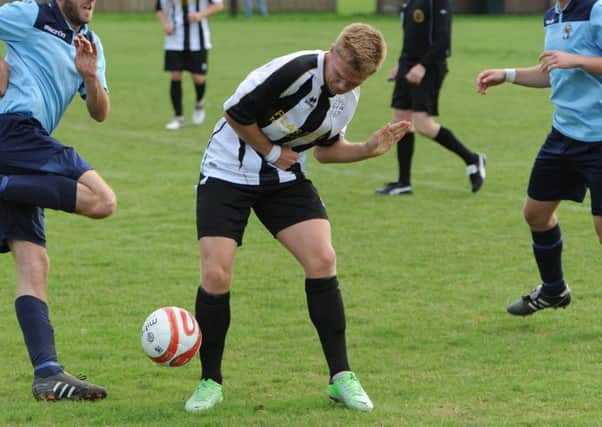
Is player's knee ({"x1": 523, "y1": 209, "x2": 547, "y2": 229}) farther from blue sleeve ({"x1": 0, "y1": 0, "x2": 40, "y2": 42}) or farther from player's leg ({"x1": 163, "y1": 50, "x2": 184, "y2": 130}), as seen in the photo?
player's leg ({"x1": 163, "y1": 50, "x2": 184, "y2": 130})

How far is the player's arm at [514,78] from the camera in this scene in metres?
7.42

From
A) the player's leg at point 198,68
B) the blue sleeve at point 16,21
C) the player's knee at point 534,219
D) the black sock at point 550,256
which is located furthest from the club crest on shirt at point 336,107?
the player's leg at point 198,68

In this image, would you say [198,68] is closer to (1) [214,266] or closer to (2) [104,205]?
(2) [104,205]

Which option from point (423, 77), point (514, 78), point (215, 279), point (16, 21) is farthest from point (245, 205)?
point (423, 77)

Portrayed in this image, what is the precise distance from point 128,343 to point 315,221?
1.91 metres

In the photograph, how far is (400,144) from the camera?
12500 millimetres

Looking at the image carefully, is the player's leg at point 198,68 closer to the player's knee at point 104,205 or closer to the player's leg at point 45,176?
the player's leg at point 45,176

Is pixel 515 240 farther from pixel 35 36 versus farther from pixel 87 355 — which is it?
pixel 35 36

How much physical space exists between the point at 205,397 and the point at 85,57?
73.5 inches

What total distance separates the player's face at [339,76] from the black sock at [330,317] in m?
0.98


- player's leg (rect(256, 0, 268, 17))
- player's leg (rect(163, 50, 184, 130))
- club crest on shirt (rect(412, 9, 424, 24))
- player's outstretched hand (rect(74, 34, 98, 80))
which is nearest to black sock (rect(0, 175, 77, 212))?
player's outstretched hand (rect(74, 34, 98, 80))

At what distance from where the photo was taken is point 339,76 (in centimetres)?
586

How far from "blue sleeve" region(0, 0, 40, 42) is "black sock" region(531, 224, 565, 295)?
11.6 ft

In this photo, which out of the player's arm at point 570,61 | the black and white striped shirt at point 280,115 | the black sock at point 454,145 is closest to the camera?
the black and white striped shirt at point 280,115
